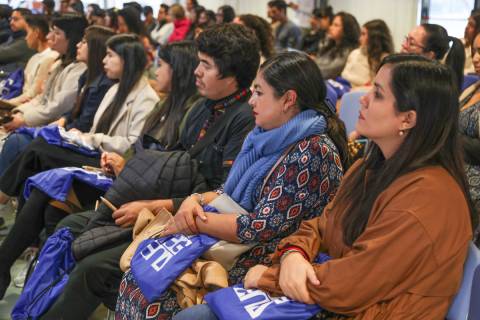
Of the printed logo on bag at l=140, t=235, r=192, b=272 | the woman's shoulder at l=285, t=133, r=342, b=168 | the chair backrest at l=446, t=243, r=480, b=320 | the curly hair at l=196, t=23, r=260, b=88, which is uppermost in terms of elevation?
the curly hair at l=196, t=23, r=260, b=88

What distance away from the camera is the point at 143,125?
10.7 feet

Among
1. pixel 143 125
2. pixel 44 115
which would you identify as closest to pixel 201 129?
pixel 143 125

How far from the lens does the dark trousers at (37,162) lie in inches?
127

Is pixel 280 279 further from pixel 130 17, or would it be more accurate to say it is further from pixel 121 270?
pixel 130 17

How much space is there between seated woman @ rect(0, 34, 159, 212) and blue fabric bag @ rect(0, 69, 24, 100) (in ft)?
5.89

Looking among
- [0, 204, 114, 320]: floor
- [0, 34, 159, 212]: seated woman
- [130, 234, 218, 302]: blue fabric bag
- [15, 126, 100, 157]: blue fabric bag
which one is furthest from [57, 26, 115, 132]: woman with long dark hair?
[130, 234, 218, 302]: blue fabric bag

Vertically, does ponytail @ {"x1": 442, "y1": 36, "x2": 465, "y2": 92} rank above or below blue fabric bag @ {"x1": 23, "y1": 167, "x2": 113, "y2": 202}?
above

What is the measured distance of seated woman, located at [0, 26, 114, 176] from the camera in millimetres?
3688

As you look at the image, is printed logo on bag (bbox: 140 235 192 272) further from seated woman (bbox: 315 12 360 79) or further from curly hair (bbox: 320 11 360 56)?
curly hair (bbox: 320 11 360 56)

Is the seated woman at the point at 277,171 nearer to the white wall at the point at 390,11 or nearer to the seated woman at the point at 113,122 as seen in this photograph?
the seated woman at the point at 113,122

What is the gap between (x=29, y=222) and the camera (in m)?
2.90

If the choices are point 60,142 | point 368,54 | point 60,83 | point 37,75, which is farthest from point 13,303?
point 368,54

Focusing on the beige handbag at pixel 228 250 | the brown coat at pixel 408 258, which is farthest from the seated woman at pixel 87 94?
the brown coat at pixel 408 258

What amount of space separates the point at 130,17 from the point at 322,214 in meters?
5.10
